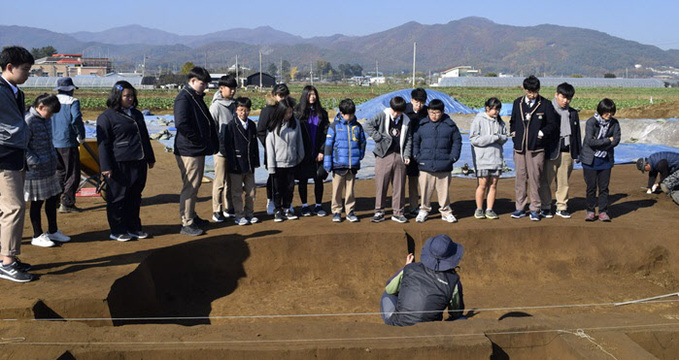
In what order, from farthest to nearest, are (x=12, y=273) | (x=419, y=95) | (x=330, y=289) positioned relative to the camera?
(x=419, y=95) < (x=330, y=289) < (x=12, y=273)

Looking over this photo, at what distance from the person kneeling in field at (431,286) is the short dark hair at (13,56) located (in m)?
3.78

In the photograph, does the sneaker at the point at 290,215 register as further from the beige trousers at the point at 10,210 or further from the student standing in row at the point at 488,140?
the beige trousers at the point at 10,210

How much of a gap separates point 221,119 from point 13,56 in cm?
288

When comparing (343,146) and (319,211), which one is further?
(319,211)

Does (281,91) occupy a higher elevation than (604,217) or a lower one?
higher

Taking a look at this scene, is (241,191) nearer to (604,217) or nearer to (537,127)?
(537,127)

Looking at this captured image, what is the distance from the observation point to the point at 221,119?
7.82 metres

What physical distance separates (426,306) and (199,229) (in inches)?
145

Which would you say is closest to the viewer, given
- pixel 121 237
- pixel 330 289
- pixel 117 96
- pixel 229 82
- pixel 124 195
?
pixel 117 96

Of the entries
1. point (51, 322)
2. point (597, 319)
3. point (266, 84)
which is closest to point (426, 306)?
point (597, 319)

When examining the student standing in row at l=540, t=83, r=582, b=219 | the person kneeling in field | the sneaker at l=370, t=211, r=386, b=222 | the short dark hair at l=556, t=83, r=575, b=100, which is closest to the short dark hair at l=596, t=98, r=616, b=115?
the student standing in row at l=540, t=83, r=582, b=219

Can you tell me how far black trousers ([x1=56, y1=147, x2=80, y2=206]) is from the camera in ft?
27.9

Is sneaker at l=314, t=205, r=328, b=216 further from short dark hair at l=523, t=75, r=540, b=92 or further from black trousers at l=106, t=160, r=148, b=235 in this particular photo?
short dark hair at l=523, t=75, r=540, b=92

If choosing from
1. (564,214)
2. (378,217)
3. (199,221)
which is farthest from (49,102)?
(564,214)
